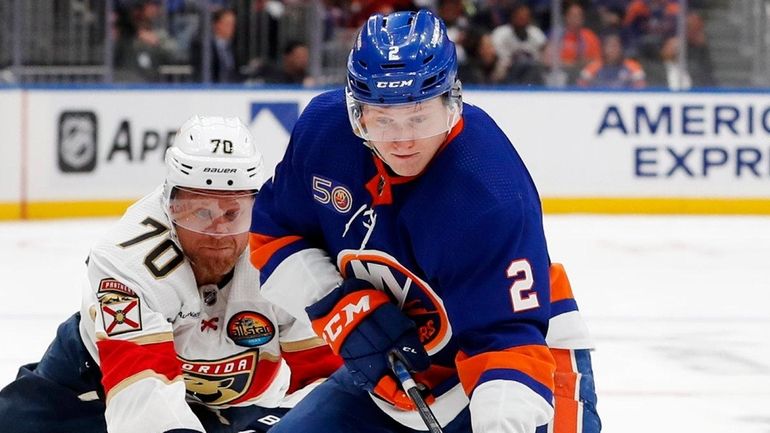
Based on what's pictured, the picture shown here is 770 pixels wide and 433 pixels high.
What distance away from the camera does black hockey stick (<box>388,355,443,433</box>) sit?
2383 millimetres

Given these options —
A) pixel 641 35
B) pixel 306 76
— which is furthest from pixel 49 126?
pixel 641 35

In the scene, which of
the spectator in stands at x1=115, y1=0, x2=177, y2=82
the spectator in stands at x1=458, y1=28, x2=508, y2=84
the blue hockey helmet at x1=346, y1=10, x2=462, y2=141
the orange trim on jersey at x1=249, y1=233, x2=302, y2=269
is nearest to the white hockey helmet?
the orange trim on jersey at x1=249, y1=233, x2=302, y2=269

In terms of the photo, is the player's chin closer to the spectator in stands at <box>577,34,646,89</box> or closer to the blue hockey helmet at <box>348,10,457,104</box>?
the blue hockey helmet at <box>348,10,457,104</box>

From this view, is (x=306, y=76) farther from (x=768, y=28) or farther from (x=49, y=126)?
(x=768, y=28)

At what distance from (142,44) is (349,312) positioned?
6.42 meters

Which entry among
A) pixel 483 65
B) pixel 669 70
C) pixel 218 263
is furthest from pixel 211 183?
pixel 669 70

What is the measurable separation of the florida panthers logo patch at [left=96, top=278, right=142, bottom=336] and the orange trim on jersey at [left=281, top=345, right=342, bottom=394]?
→ 50cm

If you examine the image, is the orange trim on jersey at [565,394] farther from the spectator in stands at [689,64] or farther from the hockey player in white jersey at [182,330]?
the spectator in stands at [689,64]

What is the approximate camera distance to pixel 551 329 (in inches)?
97.7

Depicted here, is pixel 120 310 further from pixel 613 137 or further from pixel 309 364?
pixel 613 137

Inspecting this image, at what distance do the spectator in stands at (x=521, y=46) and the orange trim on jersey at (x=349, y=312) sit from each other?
652 cm

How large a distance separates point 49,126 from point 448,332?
19.5ft

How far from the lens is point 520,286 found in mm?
2273

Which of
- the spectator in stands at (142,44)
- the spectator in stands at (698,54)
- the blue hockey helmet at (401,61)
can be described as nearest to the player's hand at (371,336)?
the blue hockey helmet at (401,61)
